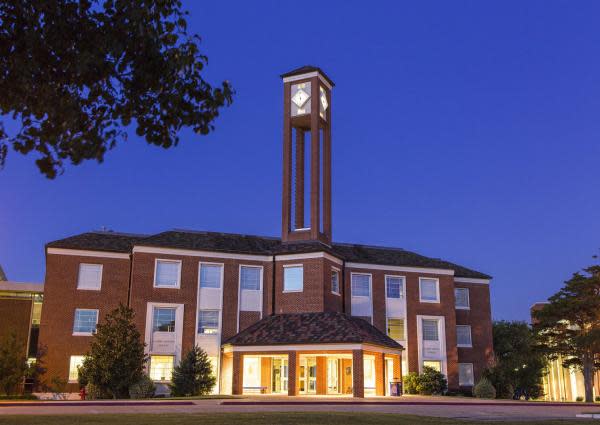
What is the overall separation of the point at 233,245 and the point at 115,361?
1266cm

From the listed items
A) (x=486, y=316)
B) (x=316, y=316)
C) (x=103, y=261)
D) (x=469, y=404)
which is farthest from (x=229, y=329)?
(x=486, y=316)

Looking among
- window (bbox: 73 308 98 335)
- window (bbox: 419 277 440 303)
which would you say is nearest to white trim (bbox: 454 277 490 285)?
window (bbox: 419 277 440 303)

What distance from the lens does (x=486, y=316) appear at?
1975 inches

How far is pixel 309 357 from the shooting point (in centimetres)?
3847

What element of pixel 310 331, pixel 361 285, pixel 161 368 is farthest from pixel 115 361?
pixel 361 285

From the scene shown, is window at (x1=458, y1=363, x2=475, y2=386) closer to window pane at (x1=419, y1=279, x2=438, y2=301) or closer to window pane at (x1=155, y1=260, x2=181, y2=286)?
window pane at (x1=419, y1=279, x2=438, y2=301)

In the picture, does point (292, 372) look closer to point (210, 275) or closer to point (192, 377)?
point (192, 377)

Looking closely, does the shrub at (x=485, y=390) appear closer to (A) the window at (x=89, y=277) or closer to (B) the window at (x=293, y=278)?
(B) the window at (x=293, y=278)

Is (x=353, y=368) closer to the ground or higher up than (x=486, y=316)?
closer to the ground

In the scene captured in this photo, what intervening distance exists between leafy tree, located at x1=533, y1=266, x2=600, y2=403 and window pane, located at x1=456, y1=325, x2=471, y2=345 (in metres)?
5.69

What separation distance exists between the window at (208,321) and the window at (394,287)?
12.3m

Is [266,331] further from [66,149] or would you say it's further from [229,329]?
[66,149]

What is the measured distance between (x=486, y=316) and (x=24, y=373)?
108 ft

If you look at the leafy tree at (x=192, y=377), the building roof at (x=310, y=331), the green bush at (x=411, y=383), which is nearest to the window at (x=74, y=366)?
the leafy tree at (x=192, y=377)
